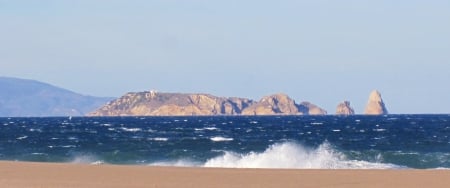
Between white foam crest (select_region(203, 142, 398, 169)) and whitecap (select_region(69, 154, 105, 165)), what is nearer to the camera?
white foam crest (select_region(203, 142, 398, 169))

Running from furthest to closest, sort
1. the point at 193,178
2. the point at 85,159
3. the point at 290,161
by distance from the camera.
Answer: the point at 85,159 < the point at 290,161 < the point at 193,178

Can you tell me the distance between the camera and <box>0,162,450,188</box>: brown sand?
59.4 ft

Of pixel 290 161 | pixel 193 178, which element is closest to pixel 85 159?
pixel 290 161

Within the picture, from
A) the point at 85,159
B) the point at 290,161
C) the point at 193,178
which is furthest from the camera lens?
the point at 85,159

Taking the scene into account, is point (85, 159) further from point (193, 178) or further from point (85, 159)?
point (193, 178)

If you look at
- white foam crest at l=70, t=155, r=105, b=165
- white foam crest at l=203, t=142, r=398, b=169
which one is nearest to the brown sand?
white foam crest at l=203, t=142, r=398, b=169

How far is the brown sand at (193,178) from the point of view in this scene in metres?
18.1

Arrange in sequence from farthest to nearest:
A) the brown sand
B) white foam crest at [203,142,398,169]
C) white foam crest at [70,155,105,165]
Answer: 1. white foam crest at [70,155,105,165]
2. white foam crest at [203,142,398,169]
3. the brown sand

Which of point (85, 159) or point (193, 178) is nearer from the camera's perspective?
point (193, 178)

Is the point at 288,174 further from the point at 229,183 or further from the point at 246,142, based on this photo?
the point at 246,142

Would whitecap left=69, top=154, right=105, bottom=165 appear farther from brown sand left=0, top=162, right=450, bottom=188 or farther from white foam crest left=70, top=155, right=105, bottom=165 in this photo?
brown sand left=0, top=162, right=450, bottom=188

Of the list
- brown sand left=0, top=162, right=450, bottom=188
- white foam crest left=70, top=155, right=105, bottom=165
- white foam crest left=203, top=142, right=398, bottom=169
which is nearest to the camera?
brown sand left=0, top=162, right=450, bottom=188

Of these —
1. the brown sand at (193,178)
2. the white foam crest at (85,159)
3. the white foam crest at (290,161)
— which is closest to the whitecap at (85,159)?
the white foam crest at (85,159)

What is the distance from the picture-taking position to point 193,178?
19609mm
